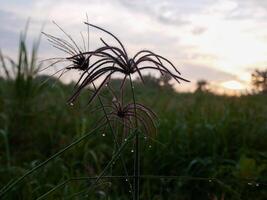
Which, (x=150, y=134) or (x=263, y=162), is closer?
(x=150, y=134)

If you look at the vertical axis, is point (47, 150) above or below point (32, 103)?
below

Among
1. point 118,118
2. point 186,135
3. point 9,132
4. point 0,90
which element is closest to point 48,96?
point 0,90


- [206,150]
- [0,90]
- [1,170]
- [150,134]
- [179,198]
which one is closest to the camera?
[150,134]

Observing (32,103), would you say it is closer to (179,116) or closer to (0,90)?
(0,90)

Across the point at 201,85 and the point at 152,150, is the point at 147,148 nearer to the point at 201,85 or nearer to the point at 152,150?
the point at 152,150

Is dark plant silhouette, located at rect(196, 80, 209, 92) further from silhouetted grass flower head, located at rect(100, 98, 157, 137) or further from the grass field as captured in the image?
silhouetted grass flower head, located at rect(100, 98, 157, 137)

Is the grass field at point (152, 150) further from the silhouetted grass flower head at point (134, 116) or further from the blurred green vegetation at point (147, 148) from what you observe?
the silhouetted grass flower head at point (134, 116)

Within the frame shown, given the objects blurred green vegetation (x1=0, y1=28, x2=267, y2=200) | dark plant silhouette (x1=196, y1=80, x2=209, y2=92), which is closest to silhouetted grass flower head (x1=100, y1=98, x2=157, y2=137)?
blurred green vegetation (x1=0, y1=28, x2=267, y2=200)

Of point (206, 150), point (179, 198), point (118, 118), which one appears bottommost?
point (179, 198)

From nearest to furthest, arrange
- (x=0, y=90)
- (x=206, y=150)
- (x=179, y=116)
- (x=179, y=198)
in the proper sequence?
(x=179, y=198) < (x=206, y=150) < (x=179, y=116) < (x=0, y=90)
